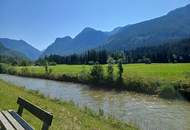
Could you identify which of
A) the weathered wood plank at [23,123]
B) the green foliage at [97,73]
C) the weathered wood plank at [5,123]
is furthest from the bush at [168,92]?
the weathered wood plank at [5,123]

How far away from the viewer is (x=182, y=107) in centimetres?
2916

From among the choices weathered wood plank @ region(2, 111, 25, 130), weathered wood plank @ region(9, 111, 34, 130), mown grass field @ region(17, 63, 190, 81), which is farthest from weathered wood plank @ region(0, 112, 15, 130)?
mown grass field @ region(17, 63, 190, 81)

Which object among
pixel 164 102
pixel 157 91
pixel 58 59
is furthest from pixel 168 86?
pixel 58 59

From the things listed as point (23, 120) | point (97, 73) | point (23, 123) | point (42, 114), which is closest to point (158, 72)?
point (97, 73)

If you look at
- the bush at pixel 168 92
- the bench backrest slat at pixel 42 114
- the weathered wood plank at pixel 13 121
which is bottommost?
the bush at pixel 168 92

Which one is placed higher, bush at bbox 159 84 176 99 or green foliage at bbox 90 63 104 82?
green foliage at bbox 90 63 104 82

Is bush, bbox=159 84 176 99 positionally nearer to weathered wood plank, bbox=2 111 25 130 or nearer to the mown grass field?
the mown grass field

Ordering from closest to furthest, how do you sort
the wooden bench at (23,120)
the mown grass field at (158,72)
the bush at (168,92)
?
the wooden bench at (23,120)
the bush at (168,92)
the mown grass field at (158,72)

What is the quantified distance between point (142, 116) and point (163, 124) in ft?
10.7

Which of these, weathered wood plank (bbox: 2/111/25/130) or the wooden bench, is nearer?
the wooden bench

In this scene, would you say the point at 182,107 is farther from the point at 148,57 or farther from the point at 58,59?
the point at 58,59

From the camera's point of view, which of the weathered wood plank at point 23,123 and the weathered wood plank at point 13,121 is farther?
the weathered wood plank at point 23,123

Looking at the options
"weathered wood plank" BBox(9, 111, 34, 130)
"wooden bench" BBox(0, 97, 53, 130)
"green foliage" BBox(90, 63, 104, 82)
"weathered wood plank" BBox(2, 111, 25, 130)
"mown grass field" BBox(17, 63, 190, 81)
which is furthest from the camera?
"green foliage" BBox(90, 63, 104, 82)

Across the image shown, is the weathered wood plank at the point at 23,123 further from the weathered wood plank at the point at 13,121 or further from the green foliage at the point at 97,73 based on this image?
the green foliage at the point at 97,73
